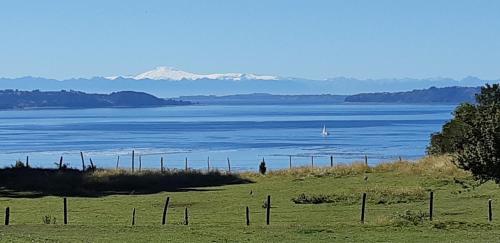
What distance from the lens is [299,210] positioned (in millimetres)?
40156

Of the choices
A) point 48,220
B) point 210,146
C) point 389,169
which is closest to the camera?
point 48,220

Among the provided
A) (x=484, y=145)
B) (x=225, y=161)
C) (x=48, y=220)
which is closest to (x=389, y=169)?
(x=48, y=220)

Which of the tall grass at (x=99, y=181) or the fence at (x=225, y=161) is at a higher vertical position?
the tall grass at (x=99, y=181)

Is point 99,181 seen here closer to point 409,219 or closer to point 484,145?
point 409,219

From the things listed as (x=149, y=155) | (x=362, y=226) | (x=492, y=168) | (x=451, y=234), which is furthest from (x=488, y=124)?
(x=149, y=155)

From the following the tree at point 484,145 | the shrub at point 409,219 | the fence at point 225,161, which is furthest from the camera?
the fence at point 225,161

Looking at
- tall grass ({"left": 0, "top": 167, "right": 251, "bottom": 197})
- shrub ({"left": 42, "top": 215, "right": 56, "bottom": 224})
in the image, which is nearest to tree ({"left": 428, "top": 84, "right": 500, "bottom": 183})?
shrub ({"left": 42, "top": 215, "right": 56, "bottom": 224})

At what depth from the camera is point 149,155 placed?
374 feet

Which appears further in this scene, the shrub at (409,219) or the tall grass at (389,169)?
the tall grass at (389,169)

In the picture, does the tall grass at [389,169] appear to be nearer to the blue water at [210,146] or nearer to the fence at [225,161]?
the blue water at [210,146]

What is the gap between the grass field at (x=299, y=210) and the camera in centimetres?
2861

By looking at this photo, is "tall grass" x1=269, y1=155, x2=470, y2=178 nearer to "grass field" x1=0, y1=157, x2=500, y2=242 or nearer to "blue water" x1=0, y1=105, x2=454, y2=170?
"grass field" x1=0, y1=157, x2=500, y2=242

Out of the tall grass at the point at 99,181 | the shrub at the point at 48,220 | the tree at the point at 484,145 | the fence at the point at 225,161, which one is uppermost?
the tree at the point at 484,145

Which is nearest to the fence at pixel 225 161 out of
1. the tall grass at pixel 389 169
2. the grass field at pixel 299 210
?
the tall grass at pixel 389 169
